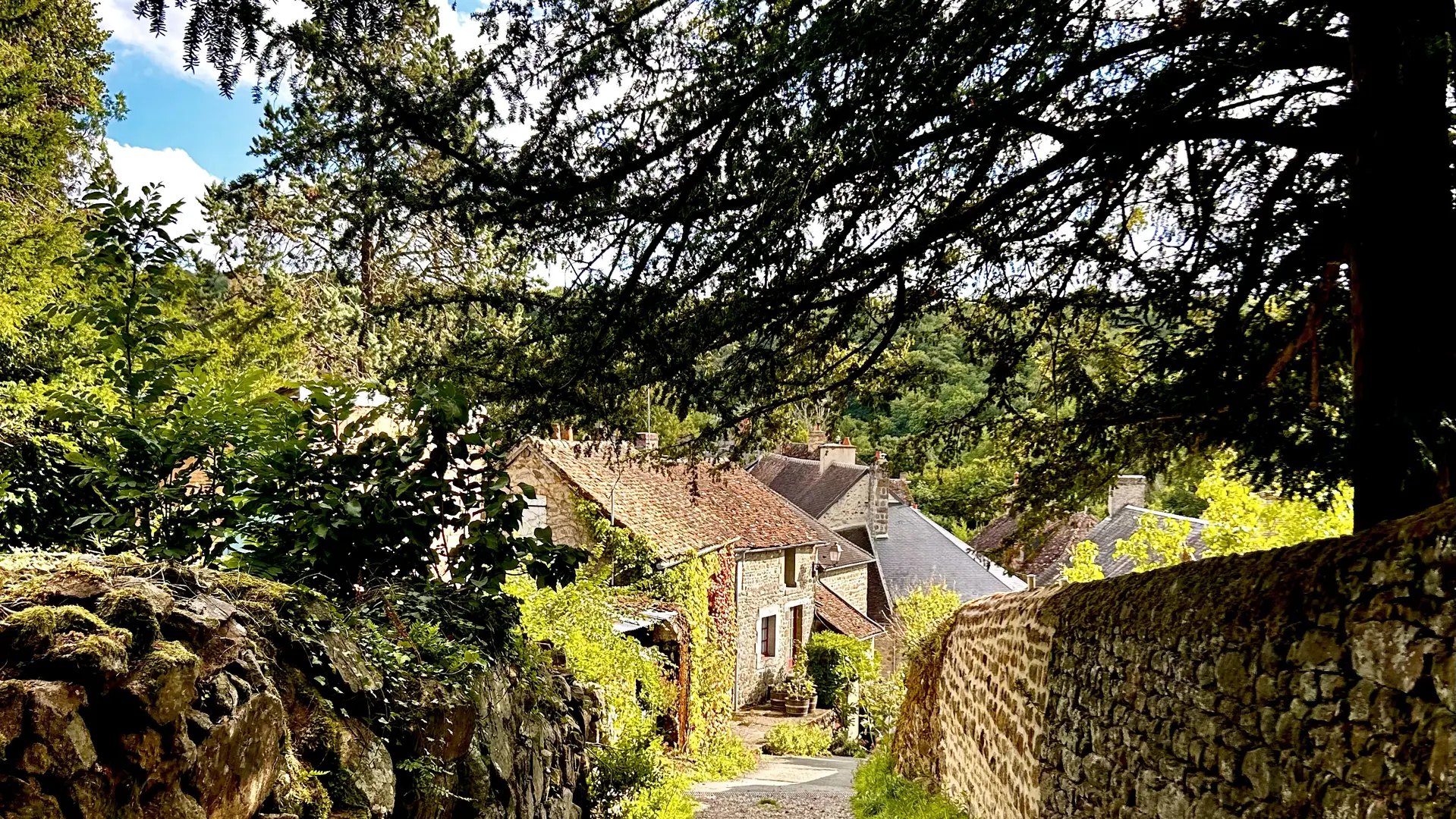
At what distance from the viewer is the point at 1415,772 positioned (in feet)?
6.31

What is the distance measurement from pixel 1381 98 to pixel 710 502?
668 inches

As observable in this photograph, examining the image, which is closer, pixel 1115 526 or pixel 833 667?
pixel 833 667

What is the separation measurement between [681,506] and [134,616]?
15.8 meters

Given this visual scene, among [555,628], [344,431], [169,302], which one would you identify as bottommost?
[555,628]

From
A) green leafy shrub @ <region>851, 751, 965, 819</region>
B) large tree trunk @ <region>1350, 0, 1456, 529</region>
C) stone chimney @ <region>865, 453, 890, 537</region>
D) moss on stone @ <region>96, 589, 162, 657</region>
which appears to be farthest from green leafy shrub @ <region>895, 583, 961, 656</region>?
moss on stone @ <region>96, 589, 162, 657</region>

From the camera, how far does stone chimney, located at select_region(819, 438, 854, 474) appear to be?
31123mm

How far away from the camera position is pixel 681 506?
17641 mm

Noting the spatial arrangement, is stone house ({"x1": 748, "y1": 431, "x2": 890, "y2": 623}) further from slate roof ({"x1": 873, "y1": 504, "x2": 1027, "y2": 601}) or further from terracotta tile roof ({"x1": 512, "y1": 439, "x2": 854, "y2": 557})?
terracotta tile roof ({"x1": 512, "y1": 439, "x2": 854, "y2": 557})

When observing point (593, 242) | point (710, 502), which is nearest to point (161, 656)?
point (593, 242)

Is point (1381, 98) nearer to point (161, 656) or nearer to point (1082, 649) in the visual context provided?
point (1082, 649)

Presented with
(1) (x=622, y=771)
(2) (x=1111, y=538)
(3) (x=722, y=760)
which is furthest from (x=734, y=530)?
(2) (x=1111, y=538)

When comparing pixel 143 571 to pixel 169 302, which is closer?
pixel 143 571

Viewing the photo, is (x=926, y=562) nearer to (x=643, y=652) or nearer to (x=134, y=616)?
(x=643, y=652)

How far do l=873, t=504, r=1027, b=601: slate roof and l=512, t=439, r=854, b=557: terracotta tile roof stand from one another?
6.18 metres
